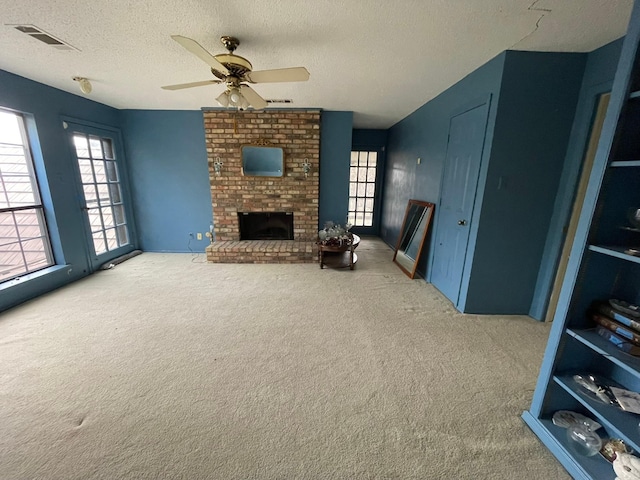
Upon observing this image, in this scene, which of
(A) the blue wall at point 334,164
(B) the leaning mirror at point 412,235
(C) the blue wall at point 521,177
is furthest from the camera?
(A) the blue wall at point 334,164

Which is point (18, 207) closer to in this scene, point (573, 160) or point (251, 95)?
point (251, 95)

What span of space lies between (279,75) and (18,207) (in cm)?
331

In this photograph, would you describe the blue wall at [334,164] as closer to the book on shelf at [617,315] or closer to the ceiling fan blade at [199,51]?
the ceiling fan blade at [199,51]

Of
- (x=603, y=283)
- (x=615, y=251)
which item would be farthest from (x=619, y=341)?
(x=615, y=251)

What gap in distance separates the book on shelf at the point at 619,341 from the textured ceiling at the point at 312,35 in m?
1.88

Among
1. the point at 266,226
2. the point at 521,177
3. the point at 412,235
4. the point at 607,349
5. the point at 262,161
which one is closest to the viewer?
the point at 607,349

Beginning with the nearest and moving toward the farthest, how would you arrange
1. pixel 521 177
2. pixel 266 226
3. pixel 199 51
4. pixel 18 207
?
pixel 199 51, pixel 521 177, pixel 18 207, pixel 266 226

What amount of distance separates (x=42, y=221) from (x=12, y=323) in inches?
54.0

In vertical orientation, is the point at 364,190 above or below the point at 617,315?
above

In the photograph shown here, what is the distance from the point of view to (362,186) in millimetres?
6113

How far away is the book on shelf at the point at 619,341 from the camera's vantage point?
1131mm

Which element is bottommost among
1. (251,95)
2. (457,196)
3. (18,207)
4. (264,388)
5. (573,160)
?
(264,388)

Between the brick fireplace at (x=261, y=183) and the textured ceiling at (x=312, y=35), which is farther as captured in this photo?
the brick fireplace at (x=261, y=183)

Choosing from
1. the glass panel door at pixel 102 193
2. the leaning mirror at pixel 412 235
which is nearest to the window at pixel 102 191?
the glass panel door at pixel 102 193
